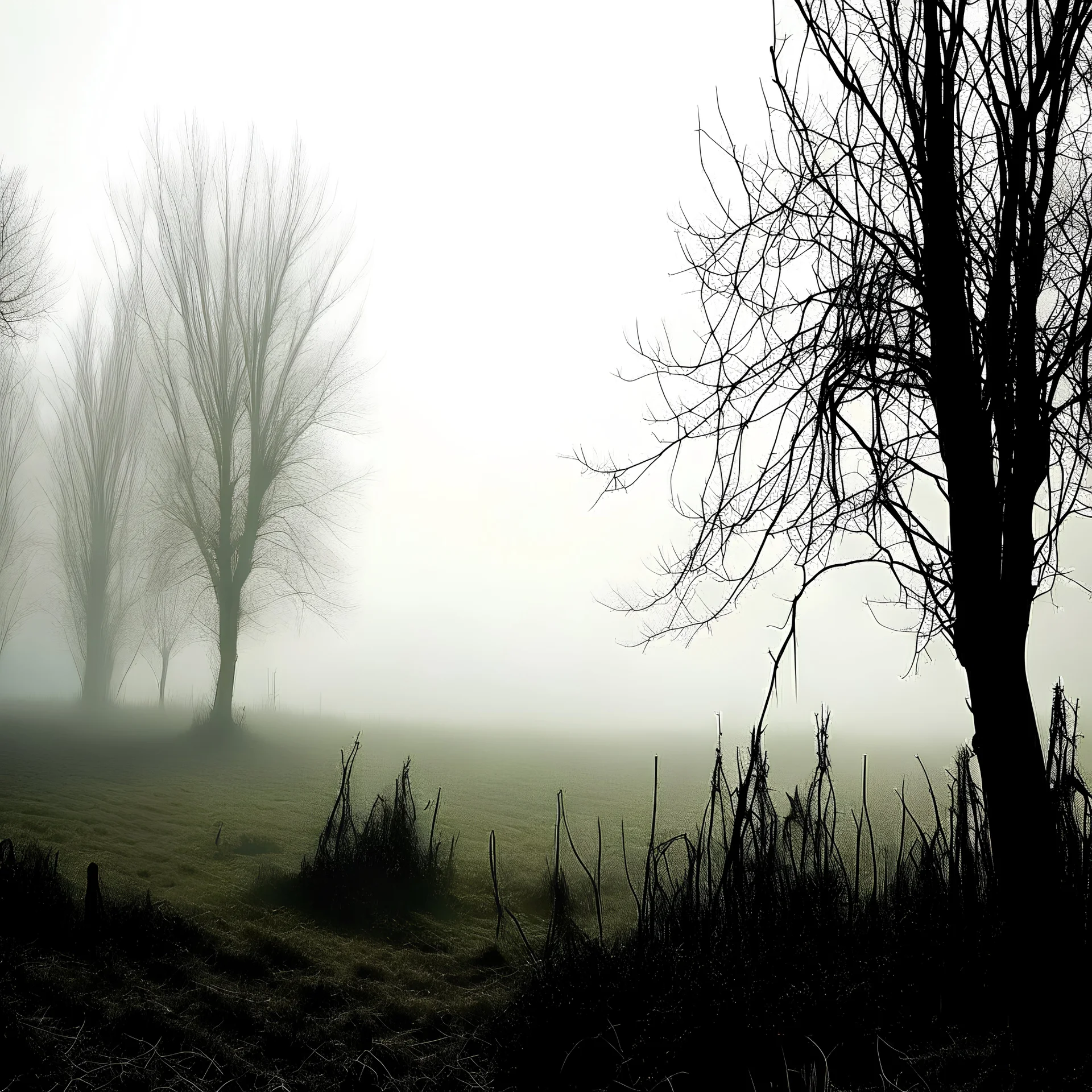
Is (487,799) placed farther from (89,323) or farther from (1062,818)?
(89,323)

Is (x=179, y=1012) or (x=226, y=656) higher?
(x=226, y=656)

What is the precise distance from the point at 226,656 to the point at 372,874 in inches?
299

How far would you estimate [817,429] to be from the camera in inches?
89.4

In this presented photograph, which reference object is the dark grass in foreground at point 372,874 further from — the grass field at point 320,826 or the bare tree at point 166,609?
the bare tree at point 166,609

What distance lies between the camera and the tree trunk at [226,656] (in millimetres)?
10859

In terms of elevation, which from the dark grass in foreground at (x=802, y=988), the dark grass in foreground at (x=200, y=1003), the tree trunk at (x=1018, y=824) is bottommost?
the dark grass in foreground at (x=200, y=1003)

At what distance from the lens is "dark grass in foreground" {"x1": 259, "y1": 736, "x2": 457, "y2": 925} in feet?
14.0

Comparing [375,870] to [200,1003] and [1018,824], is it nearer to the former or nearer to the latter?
[200,1003]

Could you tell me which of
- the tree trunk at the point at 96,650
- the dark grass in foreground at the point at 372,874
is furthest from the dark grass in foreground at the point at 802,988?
the tree trunk at the point at 96,650

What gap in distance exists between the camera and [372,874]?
457cm

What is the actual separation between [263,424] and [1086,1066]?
12206 millimetres

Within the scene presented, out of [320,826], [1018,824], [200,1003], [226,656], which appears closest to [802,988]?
[1018,824]

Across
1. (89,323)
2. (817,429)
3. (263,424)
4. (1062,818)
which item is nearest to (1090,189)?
(817,429)

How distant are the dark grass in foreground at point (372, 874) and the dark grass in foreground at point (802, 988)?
118cm
